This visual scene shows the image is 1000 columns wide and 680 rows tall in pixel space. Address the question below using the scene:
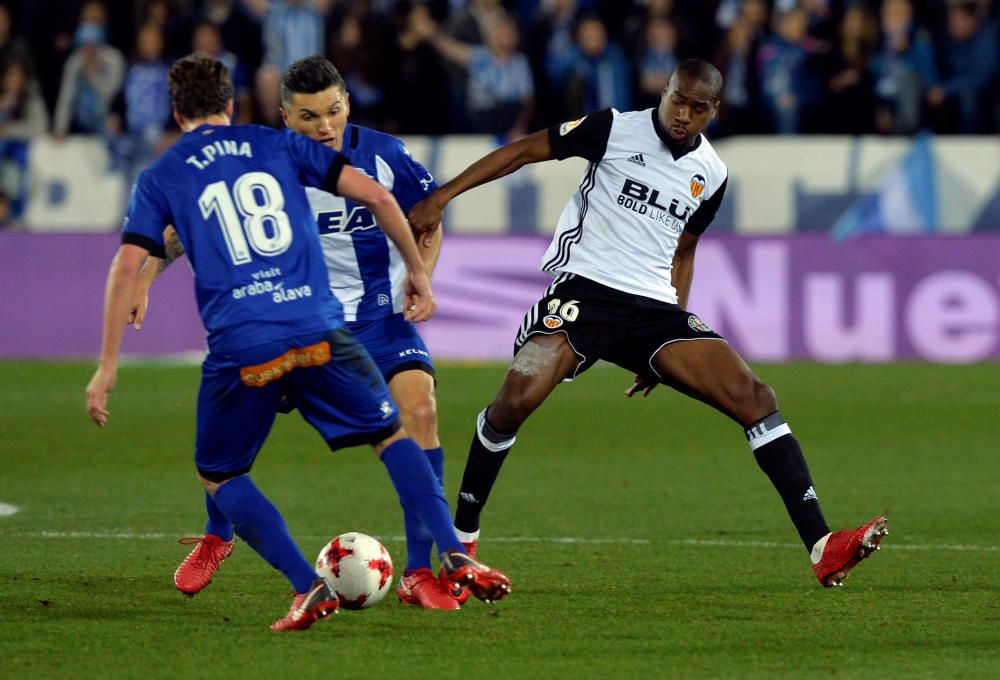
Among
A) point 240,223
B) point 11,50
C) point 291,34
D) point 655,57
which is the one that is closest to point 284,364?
point 240,223

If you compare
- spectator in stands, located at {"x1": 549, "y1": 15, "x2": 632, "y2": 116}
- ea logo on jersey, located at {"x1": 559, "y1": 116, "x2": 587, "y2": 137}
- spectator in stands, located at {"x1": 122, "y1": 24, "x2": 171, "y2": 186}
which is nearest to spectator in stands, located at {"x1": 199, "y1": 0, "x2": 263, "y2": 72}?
spectator in stands, located at {"x1": 122, "y1": 24, "x2": 171, "y2": 186}

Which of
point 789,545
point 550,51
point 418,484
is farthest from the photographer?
point 550,51

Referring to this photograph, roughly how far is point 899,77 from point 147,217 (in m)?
12.9

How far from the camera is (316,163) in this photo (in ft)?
18.2

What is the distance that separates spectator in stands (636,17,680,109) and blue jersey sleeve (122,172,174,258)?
11.6 metres

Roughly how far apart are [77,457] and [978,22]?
1070 cm

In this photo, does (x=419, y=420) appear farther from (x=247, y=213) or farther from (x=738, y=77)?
(x=738, y=77)

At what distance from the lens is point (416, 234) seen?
6434 millimetres

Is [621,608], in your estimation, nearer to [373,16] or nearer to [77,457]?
[77,457]

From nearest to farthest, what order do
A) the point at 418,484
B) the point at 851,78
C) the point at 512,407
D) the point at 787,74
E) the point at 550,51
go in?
the point at 418,484
the point at 512,407
the point at 851,78
the point at 787,74
the point at 550,51

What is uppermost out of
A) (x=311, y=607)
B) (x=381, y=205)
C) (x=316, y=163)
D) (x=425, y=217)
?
(x=316, y=163)

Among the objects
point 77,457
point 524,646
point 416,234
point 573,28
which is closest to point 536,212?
point 573,28

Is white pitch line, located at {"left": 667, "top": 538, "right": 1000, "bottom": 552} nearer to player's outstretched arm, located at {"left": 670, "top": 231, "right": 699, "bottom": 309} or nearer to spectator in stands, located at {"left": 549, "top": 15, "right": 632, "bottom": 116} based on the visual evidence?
player's outstretched arm, located at {"left": 670, "top": 231, "right": 699, "bottom": 309}

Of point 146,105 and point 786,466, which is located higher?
point 786,466
